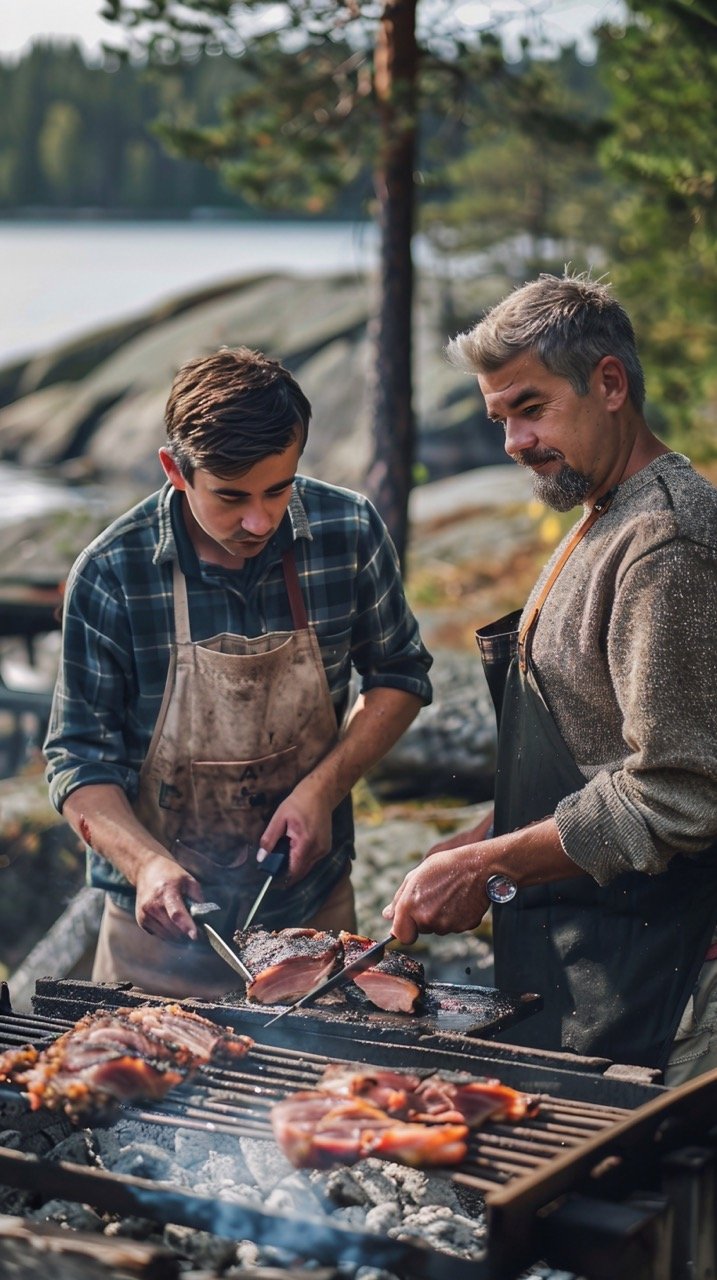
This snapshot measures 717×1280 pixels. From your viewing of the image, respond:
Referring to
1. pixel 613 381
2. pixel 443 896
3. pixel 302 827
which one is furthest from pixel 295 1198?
pixel 613 381

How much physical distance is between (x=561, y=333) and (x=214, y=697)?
4.88 feet

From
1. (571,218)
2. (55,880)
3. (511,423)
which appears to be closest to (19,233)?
(571,218)

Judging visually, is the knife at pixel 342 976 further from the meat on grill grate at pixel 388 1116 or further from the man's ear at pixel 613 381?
the man's ear at pixel 613 381

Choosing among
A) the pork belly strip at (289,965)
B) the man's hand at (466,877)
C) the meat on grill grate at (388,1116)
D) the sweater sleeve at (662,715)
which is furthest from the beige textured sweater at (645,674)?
the pork belly strip at (289,965)

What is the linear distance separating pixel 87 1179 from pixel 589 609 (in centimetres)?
168

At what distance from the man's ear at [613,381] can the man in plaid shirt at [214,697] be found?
878mm

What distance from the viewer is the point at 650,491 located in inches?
127

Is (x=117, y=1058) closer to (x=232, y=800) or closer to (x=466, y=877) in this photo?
(x=466, y=877)

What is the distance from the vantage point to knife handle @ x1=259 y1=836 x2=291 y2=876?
3.85m

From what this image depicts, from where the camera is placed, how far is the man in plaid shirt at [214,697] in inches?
154

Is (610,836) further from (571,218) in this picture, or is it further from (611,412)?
(571,218)

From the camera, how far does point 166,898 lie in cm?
361

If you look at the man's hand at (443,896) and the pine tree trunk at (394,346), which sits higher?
the pine tree trunk at (394,346)

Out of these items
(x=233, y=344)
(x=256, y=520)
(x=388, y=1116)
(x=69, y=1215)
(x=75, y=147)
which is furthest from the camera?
(x=75, y=147)
